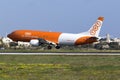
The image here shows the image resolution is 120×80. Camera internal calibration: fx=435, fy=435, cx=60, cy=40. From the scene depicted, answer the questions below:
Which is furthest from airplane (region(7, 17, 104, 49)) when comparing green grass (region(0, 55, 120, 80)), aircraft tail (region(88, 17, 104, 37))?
green grass (region(0, 55, 120, 80))

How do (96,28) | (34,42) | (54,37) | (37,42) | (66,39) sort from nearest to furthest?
(34,42), (37,42), (54,37), (66,39), (96,28)

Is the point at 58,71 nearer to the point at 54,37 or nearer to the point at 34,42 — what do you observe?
the point at 34,42

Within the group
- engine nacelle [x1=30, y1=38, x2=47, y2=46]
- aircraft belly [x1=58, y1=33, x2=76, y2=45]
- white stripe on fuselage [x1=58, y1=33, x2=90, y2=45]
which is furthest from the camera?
aircraft belly [x1=58, y1=33, x2=76, y2=45]

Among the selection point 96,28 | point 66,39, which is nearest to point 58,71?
point 66,39

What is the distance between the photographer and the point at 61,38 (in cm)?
11675

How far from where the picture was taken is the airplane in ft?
374

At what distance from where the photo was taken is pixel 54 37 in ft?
382

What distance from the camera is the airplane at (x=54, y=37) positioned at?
4483 inches

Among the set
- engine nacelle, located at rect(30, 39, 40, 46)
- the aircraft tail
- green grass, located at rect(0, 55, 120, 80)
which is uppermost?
the aircraft tail

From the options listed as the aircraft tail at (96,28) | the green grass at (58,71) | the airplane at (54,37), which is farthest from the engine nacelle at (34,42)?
the green grass at (58,71)

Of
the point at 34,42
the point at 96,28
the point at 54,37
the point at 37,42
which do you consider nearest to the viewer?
the point at 34,42

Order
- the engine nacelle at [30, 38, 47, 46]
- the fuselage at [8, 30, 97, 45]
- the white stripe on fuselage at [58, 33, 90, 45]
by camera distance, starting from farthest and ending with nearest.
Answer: the white stripe on fuselage at [58, 33, 90, 45] → the fuselage at [8, 30, 97, 45] → the engine nacelle at [30, 38, 47, 46]

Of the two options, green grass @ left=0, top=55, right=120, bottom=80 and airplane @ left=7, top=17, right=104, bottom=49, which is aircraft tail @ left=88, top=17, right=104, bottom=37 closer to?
airplane @ left=7, top=17, right=104, bottom=49

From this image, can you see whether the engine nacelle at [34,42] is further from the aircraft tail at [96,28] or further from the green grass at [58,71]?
the green grass at [58,71]
